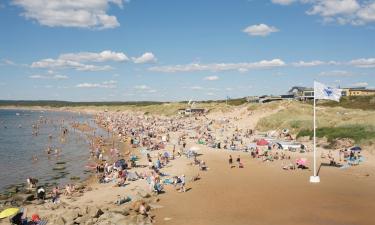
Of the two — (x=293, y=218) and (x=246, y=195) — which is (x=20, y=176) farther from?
(x=293, y=218)

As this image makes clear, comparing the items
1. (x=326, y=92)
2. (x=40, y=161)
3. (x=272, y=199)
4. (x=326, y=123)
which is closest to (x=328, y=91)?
(x=326, y=92)

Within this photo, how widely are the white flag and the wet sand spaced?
6.29 metres

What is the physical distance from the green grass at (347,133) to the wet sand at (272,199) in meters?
11.0

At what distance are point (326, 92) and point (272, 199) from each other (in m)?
8.43

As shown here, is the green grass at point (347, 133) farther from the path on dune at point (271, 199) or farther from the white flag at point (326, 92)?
the white flag at point (326, 92)

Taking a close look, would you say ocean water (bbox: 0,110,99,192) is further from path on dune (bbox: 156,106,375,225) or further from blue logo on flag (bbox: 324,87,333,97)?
blue logo on flag (bbox: 324,87,333,97)

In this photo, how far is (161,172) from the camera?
34.7 meters

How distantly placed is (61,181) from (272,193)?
1746 centimetres

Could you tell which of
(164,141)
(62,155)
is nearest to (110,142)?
(164,141)

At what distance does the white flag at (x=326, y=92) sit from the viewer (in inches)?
1073

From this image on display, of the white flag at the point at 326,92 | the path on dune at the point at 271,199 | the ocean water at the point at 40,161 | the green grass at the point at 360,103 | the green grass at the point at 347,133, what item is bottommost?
the ocean water at the point at 40,161

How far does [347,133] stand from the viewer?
4631 centimetres

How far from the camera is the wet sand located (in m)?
21.1

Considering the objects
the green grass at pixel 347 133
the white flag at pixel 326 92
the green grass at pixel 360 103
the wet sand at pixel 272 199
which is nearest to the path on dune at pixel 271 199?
the wet sand at pixel 272 199
